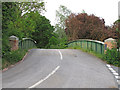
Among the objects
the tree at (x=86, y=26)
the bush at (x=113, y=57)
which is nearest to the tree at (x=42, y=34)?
the tree at (x=86, y=26)

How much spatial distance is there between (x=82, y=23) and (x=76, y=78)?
74.3 ft

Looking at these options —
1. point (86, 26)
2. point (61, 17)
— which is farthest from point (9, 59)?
point (61, 17)

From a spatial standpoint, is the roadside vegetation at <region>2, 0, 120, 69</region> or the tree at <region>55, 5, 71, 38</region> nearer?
the roadside vegetation at <region>2, 0, 120, 69</region>

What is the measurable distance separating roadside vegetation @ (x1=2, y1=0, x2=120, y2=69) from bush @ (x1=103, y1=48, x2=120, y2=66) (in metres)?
0.08

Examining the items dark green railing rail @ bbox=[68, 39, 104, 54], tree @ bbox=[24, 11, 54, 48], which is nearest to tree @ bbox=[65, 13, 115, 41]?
dark green railing rail @ bbox=[68, 39, 104, 54]

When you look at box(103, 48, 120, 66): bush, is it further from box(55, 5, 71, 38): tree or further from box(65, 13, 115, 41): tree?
box(55, 5, 71, 38): tree

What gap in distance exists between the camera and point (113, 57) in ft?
46.8

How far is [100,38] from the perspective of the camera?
26.6 m

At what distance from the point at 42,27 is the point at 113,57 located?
40.1 metres

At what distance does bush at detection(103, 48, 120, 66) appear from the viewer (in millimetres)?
13941

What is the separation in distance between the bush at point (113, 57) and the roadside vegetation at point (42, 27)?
0.08 meters

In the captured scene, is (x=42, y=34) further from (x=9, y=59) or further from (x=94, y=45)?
(x=9, y=59)

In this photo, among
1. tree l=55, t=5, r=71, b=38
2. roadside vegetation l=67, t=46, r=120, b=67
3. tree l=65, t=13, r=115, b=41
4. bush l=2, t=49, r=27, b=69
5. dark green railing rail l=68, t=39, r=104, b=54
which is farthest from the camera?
tree l=55, t=5, r=71, b=38

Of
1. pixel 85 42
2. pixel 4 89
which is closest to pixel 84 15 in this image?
pixel 85 42
